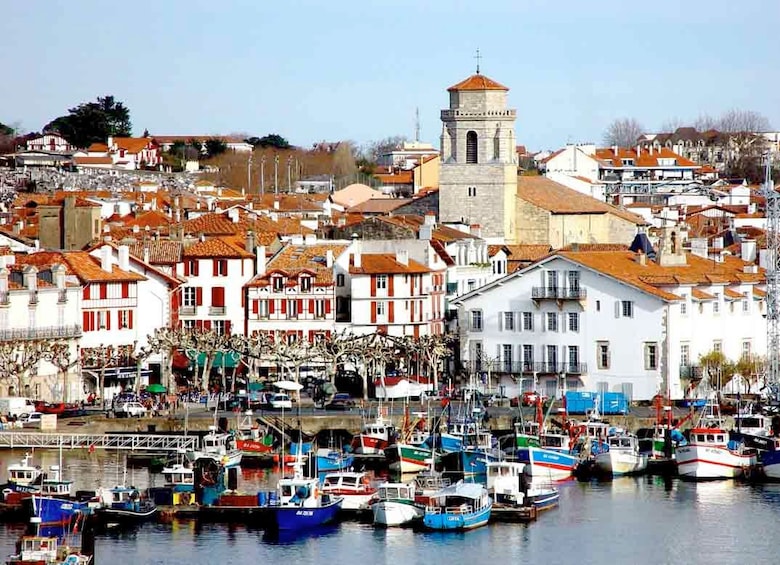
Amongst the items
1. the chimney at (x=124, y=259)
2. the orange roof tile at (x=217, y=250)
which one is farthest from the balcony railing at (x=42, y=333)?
the orange roof tile at (x=217, y=250)

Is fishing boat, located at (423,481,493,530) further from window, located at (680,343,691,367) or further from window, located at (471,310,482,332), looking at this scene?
window, located at (471,310,482,332)

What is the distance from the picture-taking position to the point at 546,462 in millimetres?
68312

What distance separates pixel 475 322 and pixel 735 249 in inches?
1086

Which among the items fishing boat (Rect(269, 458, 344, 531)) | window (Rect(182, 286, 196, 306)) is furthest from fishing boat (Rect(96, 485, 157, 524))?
window (Rect(182, 286, 196, 306))

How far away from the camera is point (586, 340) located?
8150 centimetres

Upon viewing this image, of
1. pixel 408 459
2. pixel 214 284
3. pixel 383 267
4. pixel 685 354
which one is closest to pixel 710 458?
pixel 408 459

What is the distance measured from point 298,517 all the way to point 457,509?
3845mm

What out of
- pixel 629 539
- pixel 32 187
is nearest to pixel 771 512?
pixel 629 539

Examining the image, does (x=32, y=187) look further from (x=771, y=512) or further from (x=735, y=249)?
(x=771, y=512)

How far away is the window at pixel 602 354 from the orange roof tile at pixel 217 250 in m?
15.6

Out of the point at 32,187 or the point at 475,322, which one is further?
the point at 32,187

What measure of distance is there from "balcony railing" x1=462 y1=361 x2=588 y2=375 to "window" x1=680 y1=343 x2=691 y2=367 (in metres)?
3.10

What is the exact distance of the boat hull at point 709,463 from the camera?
69.2m

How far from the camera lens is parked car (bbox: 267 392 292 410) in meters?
77.8
